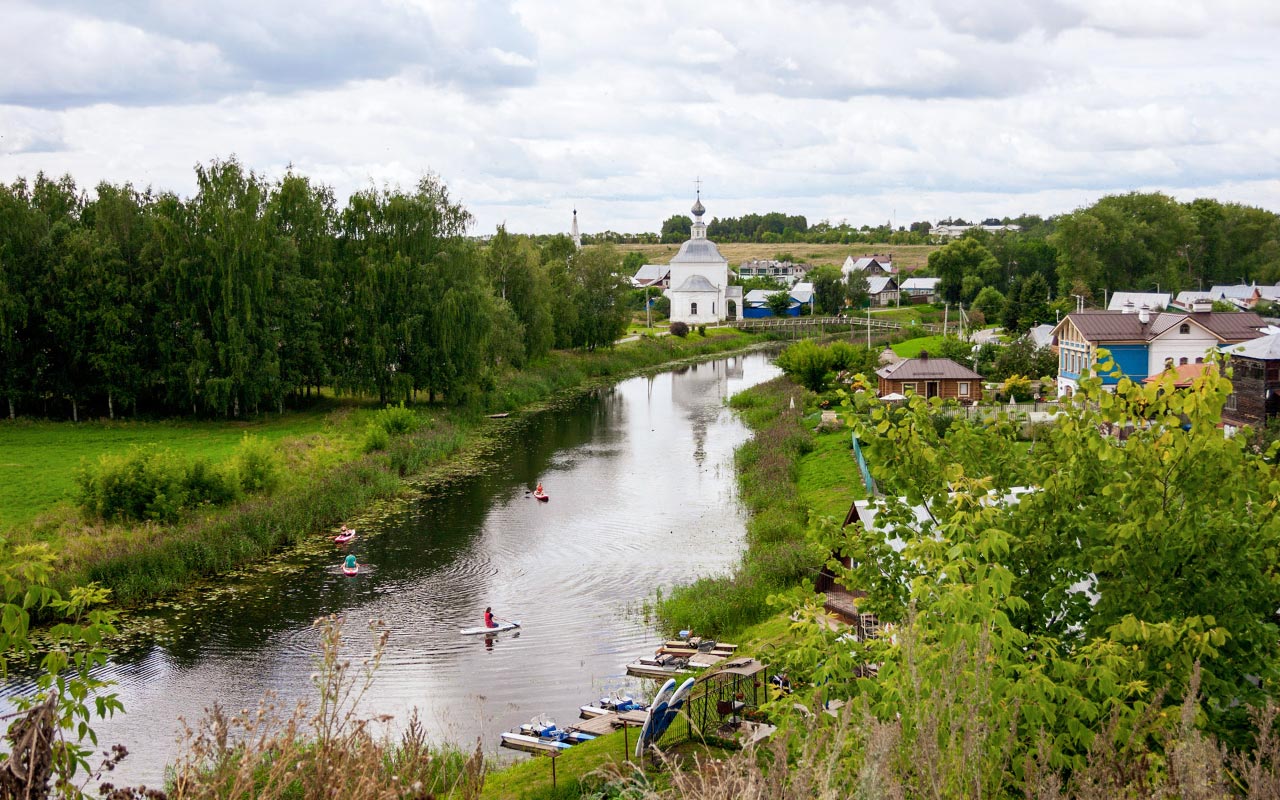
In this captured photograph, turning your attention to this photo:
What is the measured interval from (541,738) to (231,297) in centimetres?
2288

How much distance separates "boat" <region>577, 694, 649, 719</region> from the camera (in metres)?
13.7

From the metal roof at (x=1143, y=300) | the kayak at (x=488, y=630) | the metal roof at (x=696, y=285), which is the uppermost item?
the metal roof at (x=696, y=285)

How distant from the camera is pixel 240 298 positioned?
106ft

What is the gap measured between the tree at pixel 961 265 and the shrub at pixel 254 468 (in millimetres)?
65813

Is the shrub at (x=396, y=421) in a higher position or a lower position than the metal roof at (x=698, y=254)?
lower

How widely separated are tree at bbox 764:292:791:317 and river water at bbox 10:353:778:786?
53.2 meters

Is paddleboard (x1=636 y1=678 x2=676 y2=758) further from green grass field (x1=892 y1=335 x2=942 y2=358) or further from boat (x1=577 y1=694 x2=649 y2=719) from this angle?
green grass field (x1=892 y1=335 x2=942 y2=358)

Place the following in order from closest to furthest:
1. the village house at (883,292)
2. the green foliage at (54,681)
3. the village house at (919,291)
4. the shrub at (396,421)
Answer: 1. the green foliage at (54,681)
2. the shrub at (396,421)
3. the village house at (883,292)
4. the village house at (919,291)

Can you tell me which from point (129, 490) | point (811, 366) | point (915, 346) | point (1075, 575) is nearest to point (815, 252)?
point (915, 346)

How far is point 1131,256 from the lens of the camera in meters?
71.4

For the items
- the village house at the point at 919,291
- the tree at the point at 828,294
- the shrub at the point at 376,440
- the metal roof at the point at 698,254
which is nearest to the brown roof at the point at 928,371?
the shrub at the point at 376,440

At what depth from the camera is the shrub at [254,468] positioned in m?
24.3

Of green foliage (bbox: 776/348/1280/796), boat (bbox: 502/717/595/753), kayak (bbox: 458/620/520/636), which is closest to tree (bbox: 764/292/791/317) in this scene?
kayak (bbox: 458/620/520/636)

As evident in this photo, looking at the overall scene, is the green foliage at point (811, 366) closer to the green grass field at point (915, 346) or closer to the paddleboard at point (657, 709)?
the green grass field at point (915, 346)
